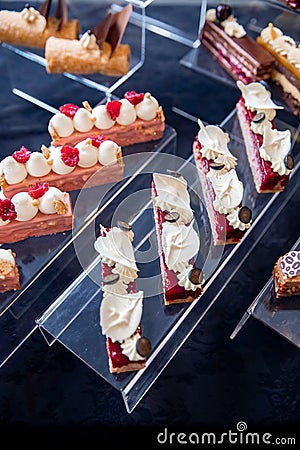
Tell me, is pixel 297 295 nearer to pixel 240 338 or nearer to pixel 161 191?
pixel 240 338

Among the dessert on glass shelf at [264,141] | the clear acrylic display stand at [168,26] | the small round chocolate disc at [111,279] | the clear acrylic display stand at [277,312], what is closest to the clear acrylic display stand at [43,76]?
the clear acrylic display stand at [168,26]

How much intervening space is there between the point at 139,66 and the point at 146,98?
0.70m

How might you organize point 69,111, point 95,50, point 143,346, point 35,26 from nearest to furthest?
point 143,346
point 69,111
point 95,50
point 35,26

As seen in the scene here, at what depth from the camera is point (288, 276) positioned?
8.55 feet

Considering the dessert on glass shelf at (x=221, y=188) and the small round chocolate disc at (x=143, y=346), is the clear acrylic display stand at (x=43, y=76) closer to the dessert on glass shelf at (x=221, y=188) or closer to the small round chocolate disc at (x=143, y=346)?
the dessert on glass shelf at (x=221, y=188)

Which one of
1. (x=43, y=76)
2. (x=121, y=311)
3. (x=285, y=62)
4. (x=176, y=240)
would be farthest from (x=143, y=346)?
(x=43, y=76)

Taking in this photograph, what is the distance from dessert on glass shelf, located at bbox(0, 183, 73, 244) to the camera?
2.63 metres

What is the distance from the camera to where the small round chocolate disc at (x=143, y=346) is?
233 centimetres

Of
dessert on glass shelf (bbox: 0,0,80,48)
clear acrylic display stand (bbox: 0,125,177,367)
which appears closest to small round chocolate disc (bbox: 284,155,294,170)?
clear acrylic display stand (bbox: 0,125,177,367)

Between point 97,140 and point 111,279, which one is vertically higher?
point 97,140

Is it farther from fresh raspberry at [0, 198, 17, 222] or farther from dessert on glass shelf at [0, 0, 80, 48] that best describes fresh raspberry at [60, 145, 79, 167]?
dessert on glass shelf at [0, 0, 80, 48]

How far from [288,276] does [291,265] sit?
0.21 feet

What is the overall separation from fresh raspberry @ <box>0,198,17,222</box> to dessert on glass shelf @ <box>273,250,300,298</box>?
120 centimetres

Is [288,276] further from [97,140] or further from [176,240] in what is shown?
[97,140]
